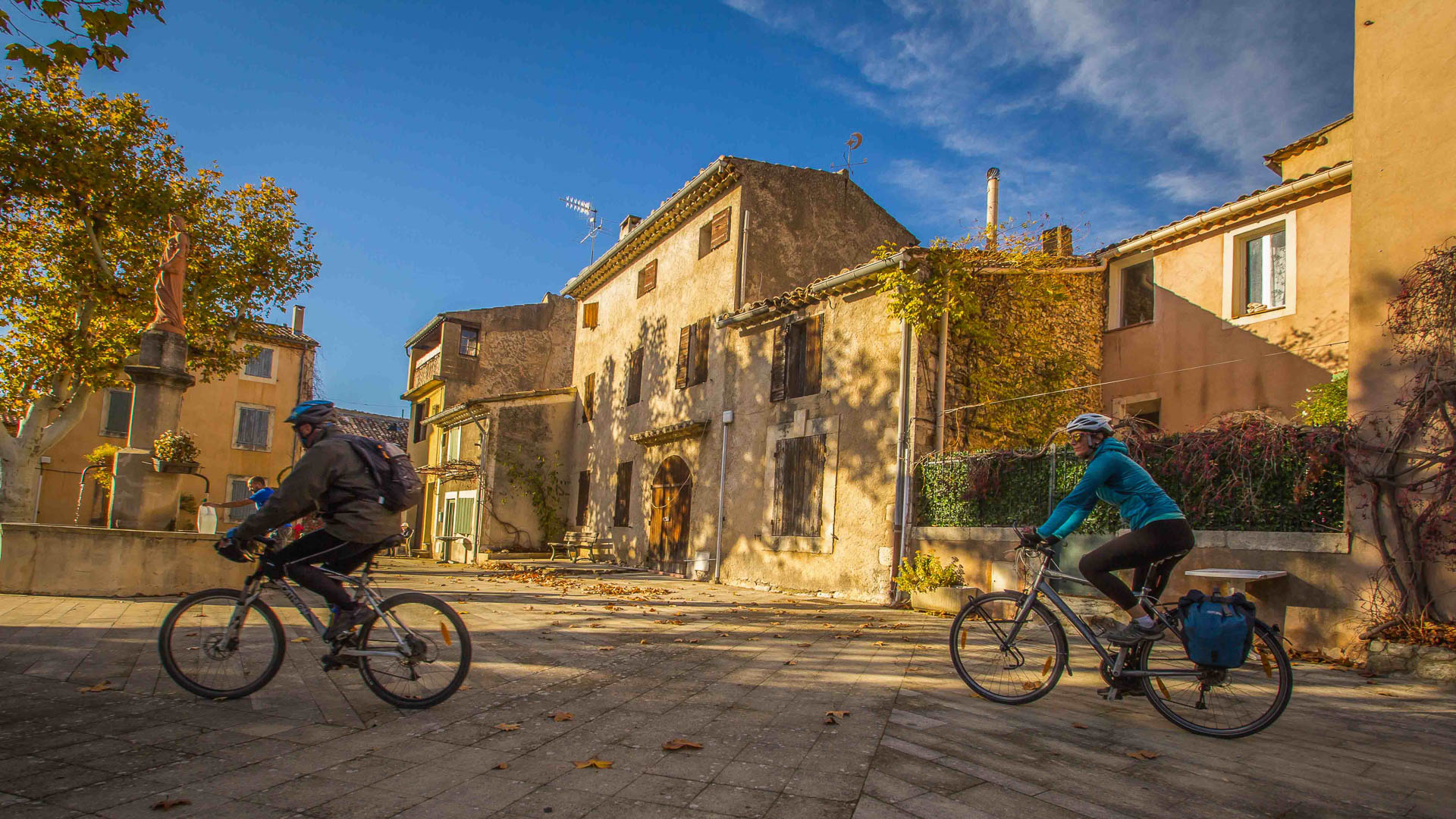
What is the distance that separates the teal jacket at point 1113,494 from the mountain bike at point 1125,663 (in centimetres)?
22

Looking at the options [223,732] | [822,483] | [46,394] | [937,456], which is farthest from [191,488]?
[223,732]

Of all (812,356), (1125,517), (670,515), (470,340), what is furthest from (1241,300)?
(470,340)

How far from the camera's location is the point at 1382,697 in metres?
5.39

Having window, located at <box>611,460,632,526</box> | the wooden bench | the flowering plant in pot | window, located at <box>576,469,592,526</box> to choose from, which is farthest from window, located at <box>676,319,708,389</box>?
the flowering plant in pot

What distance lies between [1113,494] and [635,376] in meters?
15.4

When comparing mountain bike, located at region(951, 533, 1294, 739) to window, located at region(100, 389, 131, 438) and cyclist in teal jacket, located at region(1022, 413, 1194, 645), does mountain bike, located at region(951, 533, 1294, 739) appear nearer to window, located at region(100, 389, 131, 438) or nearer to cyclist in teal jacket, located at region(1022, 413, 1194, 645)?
cyclist in teal jacket, located at region(1022, 413, 1194, 645)

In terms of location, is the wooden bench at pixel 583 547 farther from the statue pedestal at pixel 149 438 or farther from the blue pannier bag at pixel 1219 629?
the blue pannier bag at pixel 1219 629

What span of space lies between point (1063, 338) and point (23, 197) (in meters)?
17.2

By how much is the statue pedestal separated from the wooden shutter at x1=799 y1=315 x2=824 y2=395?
829cm

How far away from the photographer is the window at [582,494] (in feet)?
68.9

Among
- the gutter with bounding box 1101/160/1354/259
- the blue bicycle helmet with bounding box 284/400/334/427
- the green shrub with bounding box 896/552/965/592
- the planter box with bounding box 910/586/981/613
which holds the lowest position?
the planter box with bounding box 910/586/981/613

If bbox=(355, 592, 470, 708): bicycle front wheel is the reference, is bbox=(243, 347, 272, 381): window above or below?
above

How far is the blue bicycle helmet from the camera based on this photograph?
14.3ft

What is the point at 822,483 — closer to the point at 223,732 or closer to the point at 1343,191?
the point at 1343,191
